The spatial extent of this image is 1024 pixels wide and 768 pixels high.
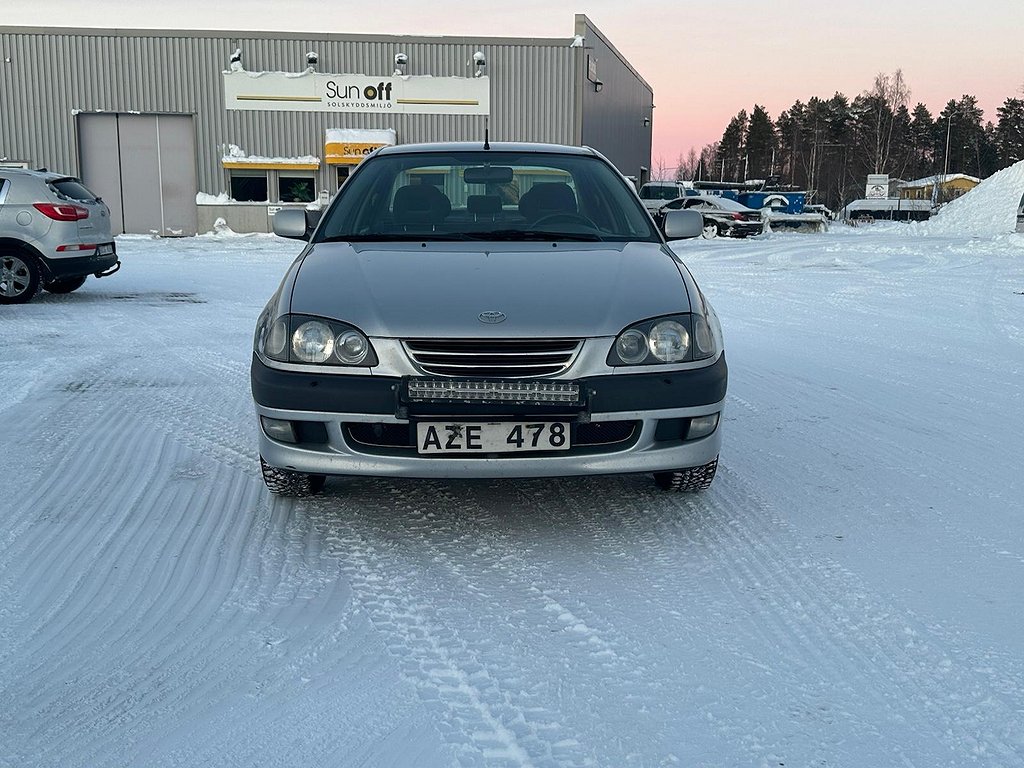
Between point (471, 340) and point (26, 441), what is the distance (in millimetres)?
2835

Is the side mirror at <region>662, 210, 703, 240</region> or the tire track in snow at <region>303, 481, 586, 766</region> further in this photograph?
the side mirror at <region>662, 210, 703, 240</region>

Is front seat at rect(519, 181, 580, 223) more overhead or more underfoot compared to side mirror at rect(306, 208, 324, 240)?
more overhead

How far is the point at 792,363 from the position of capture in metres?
7.21

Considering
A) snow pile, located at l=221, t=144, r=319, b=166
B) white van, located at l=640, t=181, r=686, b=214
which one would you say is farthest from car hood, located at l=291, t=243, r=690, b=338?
white van, located at l=640, t=181, r=686, b=214

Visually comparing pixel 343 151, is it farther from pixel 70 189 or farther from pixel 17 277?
pixel 17 277

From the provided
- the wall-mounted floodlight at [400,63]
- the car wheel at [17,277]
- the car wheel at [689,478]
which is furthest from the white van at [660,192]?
the car wheel at [689,478]

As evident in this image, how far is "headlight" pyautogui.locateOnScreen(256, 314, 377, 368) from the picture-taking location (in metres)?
3.46

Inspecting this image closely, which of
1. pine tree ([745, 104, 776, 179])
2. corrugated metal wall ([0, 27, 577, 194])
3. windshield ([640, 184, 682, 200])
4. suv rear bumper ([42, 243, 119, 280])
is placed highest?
pine tree ([745, 104, 776, 179])

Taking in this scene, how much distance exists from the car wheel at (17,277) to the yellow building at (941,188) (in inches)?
2488

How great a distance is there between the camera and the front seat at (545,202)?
4680mm

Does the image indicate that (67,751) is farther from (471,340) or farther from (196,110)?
(196,110)

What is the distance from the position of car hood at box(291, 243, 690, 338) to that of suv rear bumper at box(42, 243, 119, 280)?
308 inches

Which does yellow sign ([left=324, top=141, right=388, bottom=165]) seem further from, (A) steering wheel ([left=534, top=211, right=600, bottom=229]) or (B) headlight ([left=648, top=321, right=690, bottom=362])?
(B) headlight ([left=648, top=321, right=690, bottom=362])

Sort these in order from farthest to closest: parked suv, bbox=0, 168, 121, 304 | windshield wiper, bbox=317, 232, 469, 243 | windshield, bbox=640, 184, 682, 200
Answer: windshield, bbox=640, 184, 682, 200 < parked suv, bbox=0, 168, 121, 304 < windshield wiper, bbox=317, 232, 469, 243
